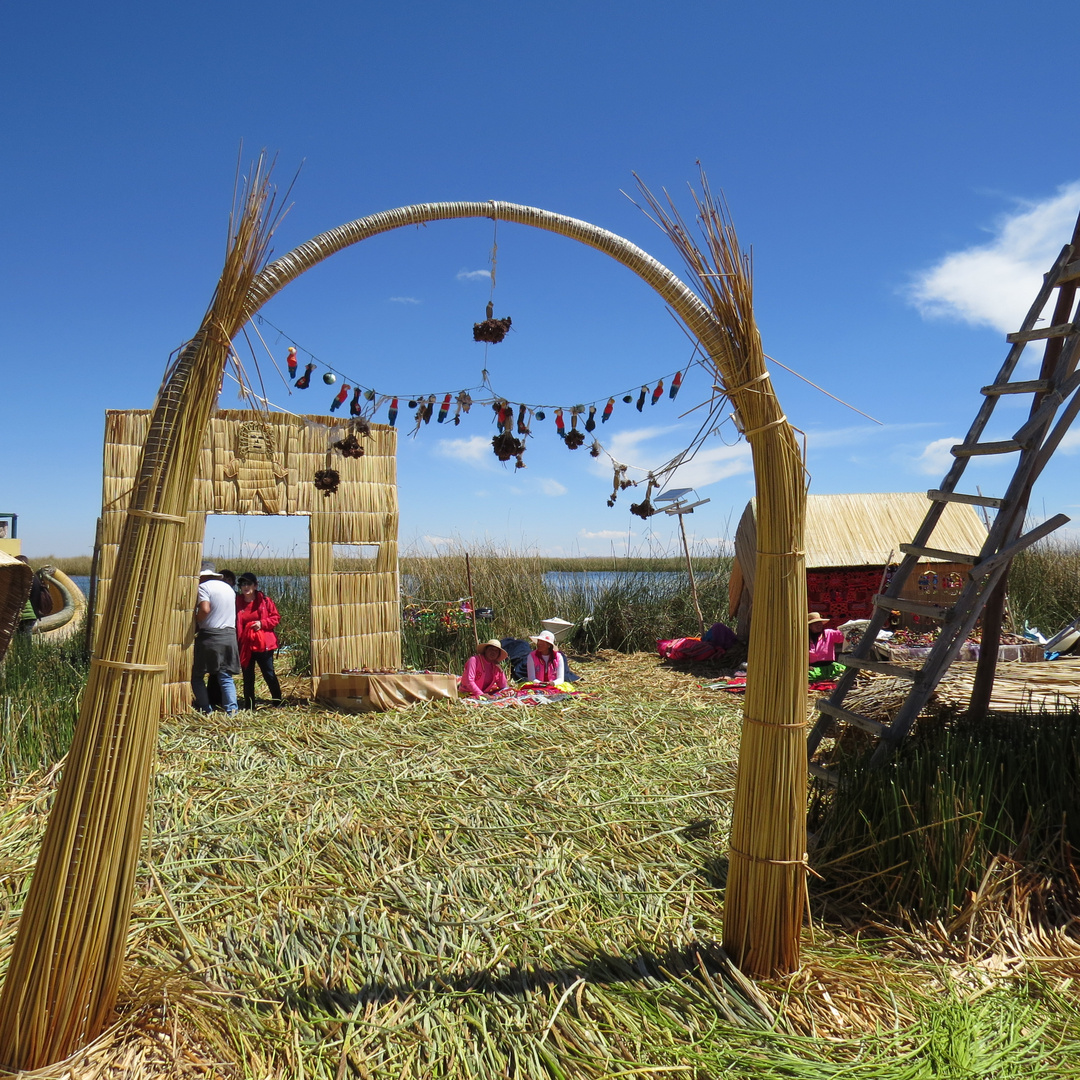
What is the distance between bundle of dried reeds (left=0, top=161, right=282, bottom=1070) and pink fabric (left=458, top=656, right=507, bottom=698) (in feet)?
16.0

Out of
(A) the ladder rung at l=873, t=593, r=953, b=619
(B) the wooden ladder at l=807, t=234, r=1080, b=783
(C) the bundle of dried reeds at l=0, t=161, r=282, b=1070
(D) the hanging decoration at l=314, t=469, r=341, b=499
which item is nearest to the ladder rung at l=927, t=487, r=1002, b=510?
(B) the wooden ladder at l=807, t=234, r=1080, b=783

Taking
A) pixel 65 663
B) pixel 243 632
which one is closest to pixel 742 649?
pixel 243 632

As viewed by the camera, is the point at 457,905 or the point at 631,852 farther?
the point at 631,852

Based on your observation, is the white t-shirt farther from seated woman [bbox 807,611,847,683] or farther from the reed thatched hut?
the reed thatched hut

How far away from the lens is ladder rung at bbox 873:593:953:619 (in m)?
3.19

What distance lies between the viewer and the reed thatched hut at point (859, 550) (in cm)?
929

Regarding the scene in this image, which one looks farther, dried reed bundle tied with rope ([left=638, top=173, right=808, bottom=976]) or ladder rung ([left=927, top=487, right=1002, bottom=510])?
ladder rung ([left=927, top=487, right=1002, bottom=510])

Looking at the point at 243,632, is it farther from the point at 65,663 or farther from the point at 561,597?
the point at 561,597

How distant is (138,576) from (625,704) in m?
5.01

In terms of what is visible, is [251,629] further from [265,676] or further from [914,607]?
[914,607]

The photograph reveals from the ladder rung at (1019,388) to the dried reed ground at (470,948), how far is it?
7.16 feet

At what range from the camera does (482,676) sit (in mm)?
7098

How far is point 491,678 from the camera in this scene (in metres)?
7.12

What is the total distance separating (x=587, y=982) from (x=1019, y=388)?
290cm
